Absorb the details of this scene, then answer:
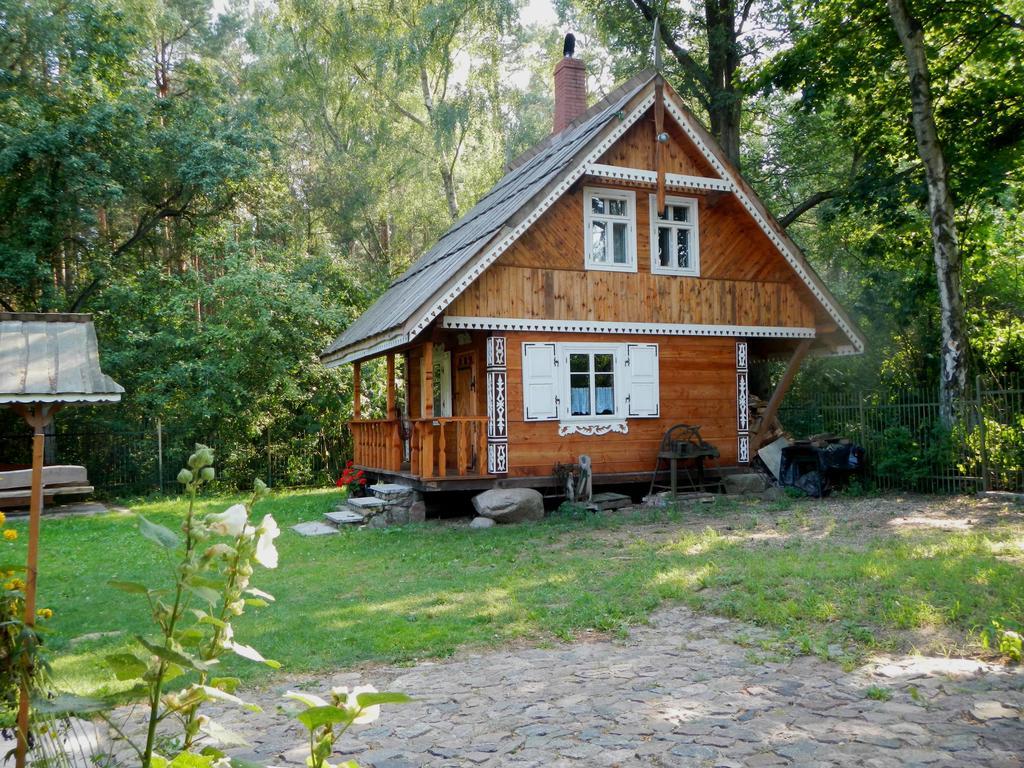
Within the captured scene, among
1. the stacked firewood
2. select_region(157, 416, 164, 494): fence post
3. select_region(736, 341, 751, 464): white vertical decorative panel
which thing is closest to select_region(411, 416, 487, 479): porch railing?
select_region(736, 341, 751, 464): white vertical decorative panel

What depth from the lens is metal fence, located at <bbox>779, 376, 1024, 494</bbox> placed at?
13.9 meters

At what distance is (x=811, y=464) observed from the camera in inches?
648

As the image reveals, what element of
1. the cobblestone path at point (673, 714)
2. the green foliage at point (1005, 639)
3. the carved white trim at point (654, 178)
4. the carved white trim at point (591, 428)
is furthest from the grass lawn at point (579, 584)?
the carved white trim at point (654, 178)

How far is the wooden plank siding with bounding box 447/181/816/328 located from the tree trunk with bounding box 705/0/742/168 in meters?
6.22

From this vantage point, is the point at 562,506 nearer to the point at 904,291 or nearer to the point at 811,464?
the point at 811,464

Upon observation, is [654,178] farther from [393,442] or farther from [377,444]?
[377,444]

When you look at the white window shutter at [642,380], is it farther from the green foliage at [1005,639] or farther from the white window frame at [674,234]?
the green foliage at [1005,639]

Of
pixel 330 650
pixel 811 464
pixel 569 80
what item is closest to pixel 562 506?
pixel 811 464

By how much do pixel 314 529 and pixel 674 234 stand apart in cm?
909

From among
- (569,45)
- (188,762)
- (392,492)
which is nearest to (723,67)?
(569,45)

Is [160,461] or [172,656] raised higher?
[172,656]

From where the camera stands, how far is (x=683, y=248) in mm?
16781

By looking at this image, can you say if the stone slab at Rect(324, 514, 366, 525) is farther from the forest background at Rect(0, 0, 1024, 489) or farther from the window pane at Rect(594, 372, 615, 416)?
the forest background at Rect(0, 0, 1024, 489)

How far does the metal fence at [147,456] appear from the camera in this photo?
2147cm
